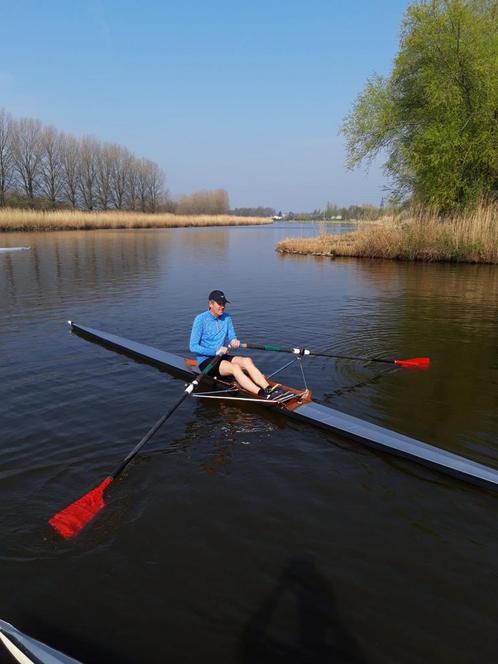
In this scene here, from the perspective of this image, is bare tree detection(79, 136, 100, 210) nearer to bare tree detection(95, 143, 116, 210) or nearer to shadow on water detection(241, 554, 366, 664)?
bare tree detection(95, 143, 116, 210)

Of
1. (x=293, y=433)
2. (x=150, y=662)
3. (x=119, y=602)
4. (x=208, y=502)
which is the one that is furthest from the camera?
(x=293, y=433)

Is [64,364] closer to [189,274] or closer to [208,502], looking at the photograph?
[208,502]

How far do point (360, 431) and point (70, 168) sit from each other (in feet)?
227

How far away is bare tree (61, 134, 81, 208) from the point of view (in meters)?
63.1

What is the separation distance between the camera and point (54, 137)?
61031mm

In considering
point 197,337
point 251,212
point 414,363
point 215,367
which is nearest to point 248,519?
point 215,367

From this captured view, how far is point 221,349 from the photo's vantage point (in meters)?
6.25

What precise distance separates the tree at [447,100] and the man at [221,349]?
18208mm

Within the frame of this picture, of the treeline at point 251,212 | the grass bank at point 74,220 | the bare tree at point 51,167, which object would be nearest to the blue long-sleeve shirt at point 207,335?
the grass bank at point 74,220

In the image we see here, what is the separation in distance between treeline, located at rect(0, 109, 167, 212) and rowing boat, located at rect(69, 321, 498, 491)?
58.0m

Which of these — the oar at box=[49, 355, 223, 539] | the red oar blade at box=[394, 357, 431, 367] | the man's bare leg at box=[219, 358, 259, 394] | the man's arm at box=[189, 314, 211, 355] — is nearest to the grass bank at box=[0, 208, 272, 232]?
the man's arm at box=[189, 314, 211, 355]

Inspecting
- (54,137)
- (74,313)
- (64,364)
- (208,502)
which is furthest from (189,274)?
(54,137)

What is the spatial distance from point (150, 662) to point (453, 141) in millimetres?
22783

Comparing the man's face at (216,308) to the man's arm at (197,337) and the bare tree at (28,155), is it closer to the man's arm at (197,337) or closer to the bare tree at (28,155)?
→ the man's arm at (197,337)
